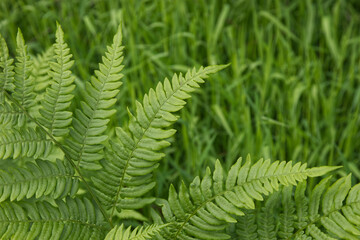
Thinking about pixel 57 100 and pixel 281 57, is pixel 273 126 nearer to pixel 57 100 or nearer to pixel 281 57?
pixel 281 57

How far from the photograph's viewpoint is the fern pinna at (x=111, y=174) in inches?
39.6

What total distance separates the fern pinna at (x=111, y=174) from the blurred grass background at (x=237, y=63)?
687mm

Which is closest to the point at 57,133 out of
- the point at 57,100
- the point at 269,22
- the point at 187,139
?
the point at 57,100

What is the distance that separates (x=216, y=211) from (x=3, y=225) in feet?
1.59

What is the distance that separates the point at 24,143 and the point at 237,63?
1415mm

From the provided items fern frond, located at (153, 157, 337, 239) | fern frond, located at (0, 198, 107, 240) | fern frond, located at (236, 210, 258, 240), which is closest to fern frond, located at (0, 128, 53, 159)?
fern frond, located at (0, 198, 107, 240)

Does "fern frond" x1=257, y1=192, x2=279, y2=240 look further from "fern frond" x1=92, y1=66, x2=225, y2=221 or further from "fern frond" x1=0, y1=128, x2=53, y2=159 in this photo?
"fern frond" x1=0, y1=128, x2=53, y2=159

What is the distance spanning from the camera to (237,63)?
2.23 metres

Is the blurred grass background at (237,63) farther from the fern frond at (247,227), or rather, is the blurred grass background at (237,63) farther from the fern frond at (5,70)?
the fern frond at (5,70)

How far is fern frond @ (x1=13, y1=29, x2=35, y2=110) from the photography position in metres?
1.04

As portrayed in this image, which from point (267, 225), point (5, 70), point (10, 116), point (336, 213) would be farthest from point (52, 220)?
point (336, 213)

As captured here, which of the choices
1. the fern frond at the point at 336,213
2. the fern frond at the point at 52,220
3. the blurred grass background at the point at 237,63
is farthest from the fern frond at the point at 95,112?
the blurred grass background at the point at 237,63

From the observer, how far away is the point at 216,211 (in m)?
1.03

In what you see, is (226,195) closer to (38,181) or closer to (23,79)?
(38,181)
